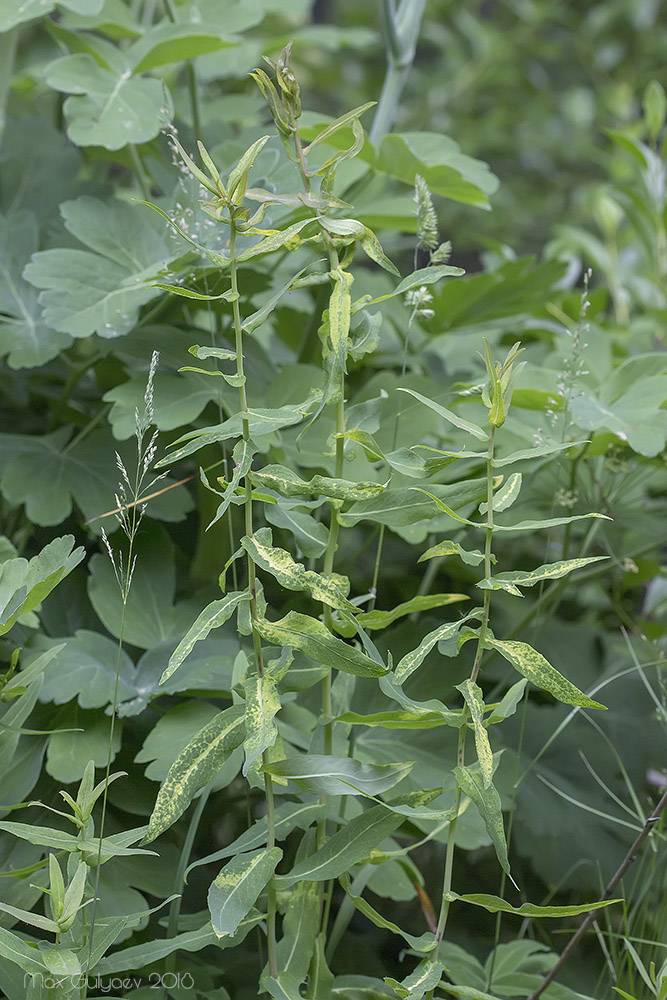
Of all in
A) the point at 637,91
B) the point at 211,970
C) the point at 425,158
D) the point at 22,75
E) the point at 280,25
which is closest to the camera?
the point at 211,970

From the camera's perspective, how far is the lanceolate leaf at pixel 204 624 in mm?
458

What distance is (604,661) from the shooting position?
1050mm

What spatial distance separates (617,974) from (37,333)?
759 millimetres

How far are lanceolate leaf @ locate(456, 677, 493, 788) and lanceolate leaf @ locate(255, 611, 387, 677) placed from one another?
0.17 feet

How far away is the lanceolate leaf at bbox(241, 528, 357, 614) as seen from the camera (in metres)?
0.49

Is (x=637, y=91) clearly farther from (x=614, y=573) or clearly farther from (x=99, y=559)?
(x=99, y=559)

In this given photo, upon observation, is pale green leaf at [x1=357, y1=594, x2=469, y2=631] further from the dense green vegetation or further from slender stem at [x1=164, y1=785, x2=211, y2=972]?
slender stem at [x1=164, y1=785, x2=211, y2=972]

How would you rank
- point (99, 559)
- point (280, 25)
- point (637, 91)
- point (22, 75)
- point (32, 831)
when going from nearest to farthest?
1. point (32, 831)
2. point (99, 559)
3. point (22, 75)
4. point (280, 25)
5. point (637, 91)

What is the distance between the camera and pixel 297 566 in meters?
0.49

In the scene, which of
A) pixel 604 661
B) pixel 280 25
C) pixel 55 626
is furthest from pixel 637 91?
pixel 55 626

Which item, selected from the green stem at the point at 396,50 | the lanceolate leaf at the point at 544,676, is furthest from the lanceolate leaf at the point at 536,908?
the green stem at the point at 396,50

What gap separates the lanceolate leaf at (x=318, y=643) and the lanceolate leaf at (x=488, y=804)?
8cm

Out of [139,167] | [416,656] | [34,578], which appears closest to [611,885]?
[416,656]

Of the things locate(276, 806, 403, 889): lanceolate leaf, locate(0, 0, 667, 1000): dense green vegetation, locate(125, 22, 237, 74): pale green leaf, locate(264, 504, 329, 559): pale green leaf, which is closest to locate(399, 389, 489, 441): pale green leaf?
locate(0, 0, 667, 1000): dense green vegetation
